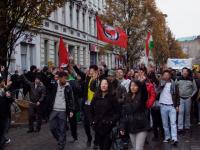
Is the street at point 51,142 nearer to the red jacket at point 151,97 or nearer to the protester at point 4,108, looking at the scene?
the protester at point 4,108

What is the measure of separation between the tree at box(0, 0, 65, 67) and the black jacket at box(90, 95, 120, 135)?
7.73 m

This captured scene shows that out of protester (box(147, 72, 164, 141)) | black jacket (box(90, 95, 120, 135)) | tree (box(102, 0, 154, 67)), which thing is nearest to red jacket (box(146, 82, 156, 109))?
black jacket (box(90, 95, 120, 135))

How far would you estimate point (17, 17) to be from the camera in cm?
1591

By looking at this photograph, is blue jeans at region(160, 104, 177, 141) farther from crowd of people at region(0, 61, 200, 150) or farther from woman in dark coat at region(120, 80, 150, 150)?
woman in dark coat at region(120, 80, 150, 150)

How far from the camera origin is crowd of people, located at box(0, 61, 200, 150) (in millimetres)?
8484

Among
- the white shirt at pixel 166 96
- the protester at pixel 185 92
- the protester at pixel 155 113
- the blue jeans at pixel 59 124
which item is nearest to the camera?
the blue jeans at pixel 59 124

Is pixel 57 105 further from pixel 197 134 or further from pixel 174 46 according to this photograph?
pixel 174 46

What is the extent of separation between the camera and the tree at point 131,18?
40.1 metres

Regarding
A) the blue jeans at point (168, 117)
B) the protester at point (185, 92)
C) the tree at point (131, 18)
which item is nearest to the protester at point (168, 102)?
the blue jeans at point (168, 117)

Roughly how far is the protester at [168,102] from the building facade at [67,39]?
11.1 m

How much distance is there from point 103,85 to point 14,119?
8.37 m

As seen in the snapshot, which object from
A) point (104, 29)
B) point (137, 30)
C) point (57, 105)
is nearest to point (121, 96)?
point (57, 105)

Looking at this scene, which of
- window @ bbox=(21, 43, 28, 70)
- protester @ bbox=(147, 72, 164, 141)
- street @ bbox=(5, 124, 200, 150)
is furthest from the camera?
window @ bbox=(21, 43, 28, 70)

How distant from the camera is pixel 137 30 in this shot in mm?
40750
